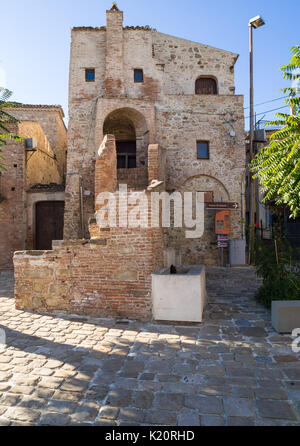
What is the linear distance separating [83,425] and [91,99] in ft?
43.9

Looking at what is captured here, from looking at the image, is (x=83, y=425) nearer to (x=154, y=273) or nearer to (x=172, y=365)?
(x=172, y=365)

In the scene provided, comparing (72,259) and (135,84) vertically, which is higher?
(135,84)

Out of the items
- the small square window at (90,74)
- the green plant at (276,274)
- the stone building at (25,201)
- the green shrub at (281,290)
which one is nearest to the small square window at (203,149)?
the small square window at (90,74)

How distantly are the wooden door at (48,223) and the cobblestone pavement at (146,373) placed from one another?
8.37 metres

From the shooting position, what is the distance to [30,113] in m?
17.6

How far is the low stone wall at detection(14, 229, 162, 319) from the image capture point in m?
5.59

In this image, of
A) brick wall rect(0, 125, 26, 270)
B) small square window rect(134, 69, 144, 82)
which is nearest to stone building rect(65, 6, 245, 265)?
small square window rect(134, 69, 144, 82)

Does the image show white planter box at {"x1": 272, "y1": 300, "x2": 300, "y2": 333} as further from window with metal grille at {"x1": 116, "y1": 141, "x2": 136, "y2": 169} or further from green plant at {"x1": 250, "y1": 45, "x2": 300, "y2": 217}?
window with metal grille at {"x1": 116, "y1": 141, "x2": 136, "y2": 169}

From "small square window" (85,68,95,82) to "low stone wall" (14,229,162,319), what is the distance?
414 inches

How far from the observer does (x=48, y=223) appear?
45.1ft

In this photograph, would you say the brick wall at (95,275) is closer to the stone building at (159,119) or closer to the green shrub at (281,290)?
the green shrub at (281,290)

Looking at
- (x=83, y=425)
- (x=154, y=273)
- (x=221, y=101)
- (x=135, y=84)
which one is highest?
(x=135, y=84)

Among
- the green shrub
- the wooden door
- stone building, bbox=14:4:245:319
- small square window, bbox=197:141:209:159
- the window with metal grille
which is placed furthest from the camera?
the window with metal grille
